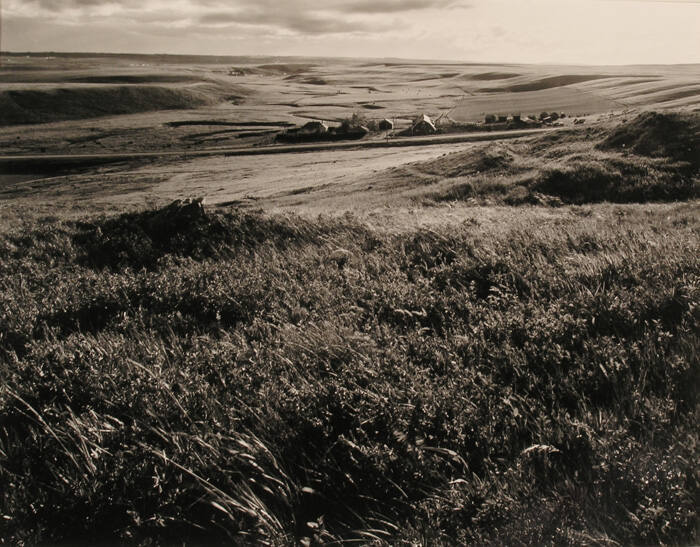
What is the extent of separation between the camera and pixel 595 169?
18.2 m

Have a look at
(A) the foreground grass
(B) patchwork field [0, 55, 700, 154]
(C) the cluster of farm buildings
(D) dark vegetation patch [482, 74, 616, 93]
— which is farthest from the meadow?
(D) dark vegetation patch [482, 74, 616, 93]

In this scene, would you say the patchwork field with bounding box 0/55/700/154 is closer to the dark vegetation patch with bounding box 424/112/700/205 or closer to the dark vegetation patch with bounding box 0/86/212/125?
the dark vegetation patch with bounding box 0/86/212/125

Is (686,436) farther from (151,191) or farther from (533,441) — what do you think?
(151,191)

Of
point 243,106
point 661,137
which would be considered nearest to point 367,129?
point 661,137

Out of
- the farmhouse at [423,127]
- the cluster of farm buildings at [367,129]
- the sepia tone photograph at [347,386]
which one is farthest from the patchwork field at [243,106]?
the sepia tone photograph at [347,386]

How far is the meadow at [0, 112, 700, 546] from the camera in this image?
3.06 m

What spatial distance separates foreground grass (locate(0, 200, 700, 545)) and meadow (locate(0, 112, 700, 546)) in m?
0.02

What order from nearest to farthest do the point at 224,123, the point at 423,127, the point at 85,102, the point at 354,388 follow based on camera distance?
the point at 354,388 < the point at 423,127 < the point at 224,123 < the point at 85,102

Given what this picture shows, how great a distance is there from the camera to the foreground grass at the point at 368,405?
120 inches

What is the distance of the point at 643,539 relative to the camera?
2660mm

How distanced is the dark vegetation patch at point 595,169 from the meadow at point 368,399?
10495 mm

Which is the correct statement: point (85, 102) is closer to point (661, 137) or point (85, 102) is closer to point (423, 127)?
point (423, 127)

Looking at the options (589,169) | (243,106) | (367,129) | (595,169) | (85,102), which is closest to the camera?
(595,169)

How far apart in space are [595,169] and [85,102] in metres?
81.1
